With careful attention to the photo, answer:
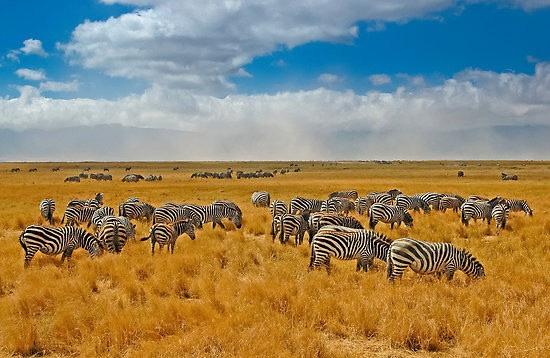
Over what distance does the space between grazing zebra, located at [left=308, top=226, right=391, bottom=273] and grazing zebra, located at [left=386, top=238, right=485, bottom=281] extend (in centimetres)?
127

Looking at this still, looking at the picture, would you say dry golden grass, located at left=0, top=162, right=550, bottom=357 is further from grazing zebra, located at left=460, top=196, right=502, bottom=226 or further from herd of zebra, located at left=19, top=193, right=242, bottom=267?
grazing zebra, located at left=460, top=196, right=502, bottom=226

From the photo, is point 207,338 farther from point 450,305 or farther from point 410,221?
point 410,221

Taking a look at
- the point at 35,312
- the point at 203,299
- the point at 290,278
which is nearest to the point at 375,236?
the point at 290,278

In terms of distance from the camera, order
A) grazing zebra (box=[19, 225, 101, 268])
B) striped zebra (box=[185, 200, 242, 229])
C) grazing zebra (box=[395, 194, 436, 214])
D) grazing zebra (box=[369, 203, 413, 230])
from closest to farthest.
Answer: grazing zebra (box=[19, 225, 101, 268]) → grazing zebra (box=[369, 203, 413, 230]) → striped zebra (box=[185, 200, 242, 229]) → grazing zebra (box=[395, 194, 436, 214])

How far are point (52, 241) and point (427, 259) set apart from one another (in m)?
10.9

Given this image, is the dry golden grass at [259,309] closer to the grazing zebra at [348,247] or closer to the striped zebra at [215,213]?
the grazing zebra at [348,247]

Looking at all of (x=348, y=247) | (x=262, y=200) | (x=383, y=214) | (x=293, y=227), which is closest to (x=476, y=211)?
(x=383, y=214)

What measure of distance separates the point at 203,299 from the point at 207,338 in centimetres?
301

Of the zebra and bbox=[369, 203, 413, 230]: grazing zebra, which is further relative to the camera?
the zebra

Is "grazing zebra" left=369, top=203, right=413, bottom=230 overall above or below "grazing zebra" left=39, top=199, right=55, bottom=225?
above

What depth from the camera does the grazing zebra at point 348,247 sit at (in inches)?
512

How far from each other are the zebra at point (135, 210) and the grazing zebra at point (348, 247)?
16.1m

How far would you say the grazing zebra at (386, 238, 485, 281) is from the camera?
11539 mm

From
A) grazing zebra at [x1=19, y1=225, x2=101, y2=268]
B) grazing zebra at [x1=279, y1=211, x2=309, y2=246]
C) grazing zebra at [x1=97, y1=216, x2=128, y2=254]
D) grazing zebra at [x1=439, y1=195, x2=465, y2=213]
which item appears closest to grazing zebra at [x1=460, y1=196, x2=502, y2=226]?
grazing zebra at [x1=439, y1=195, x2=465, y2=213]
